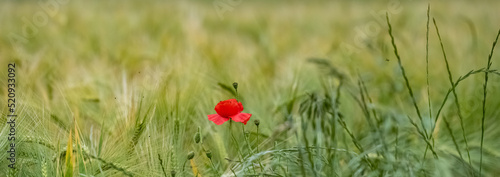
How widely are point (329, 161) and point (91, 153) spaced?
0.26m

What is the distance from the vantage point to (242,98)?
3.04 feet

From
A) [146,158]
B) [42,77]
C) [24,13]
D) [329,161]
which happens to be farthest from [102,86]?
[24,13]

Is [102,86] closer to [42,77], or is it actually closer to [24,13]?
[42,77]

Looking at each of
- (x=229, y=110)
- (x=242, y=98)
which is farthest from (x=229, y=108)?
(x=242, y=98)

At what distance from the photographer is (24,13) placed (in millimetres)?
1980

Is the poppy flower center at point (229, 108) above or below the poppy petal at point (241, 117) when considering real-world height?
above

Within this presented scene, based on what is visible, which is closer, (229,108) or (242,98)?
(229,108)

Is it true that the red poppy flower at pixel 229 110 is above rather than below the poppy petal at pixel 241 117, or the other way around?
above

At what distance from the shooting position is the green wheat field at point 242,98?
632mm

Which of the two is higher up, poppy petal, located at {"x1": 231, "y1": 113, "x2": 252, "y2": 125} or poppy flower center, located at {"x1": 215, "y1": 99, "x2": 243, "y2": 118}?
poppy flower center, located at {"x1": 215, "y1": 99, "x2": 243, "y2": 118}

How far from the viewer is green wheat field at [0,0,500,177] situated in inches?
24.9

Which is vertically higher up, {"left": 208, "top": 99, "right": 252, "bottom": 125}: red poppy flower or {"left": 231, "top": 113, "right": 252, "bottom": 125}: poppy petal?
{"left": 208, "top": 99, "right": 252, "bottom": 125}: red poppy flower

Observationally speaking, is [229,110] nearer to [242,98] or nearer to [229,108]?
[229,108]

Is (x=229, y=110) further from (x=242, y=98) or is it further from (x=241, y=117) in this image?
(x=242, y=98)
